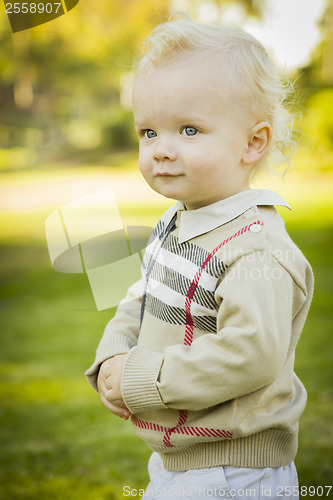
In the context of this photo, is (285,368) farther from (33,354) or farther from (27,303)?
(27,303)

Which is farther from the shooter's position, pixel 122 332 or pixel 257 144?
pixel 122 332

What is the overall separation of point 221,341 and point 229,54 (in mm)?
659

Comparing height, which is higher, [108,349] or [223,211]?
[223,211]

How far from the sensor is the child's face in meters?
1.32

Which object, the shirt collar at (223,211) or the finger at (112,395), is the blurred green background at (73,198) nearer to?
the shirt collar at (223,211)

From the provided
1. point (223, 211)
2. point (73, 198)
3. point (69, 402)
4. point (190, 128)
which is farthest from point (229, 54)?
point (73, 198)

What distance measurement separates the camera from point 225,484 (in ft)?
4.60

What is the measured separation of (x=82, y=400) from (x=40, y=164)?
12.0 metres

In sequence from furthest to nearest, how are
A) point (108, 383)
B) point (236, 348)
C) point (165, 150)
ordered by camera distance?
1. point (108, 383)
2. point (165, 150)
3. point (236, 348)

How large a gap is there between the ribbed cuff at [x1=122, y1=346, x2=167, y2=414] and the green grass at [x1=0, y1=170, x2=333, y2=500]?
1.62 meters

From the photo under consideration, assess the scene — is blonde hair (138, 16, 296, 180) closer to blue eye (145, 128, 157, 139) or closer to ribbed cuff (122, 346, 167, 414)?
blue eye (145, 128, 157, 139)

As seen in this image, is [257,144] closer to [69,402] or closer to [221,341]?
[221,341]

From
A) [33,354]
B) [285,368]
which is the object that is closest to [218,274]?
[285,368]

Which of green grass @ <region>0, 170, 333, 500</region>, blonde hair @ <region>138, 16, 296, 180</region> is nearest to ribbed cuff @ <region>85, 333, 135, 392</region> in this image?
blonde hair @ <region>138, 16, 296, 180</region>
